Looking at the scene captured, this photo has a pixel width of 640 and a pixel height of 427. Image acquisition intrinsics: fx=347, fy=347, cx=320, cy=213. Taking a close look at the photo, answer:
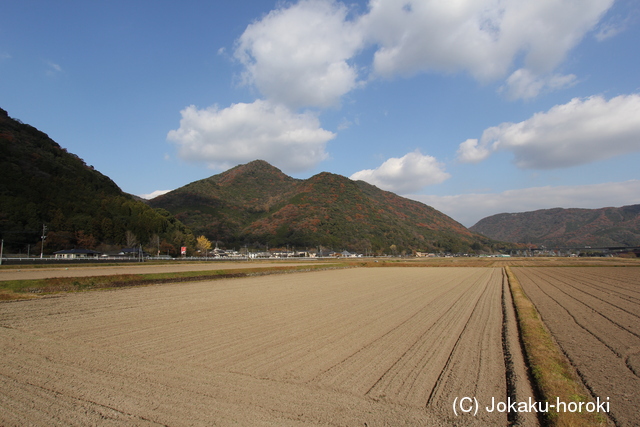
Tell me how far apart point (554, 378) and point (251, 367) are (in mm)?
6087

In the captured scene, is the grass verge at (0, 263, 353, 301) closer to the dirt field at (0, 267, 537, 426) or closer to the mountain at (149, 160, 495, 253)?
the dirt field at (0, 267, 537, 426)

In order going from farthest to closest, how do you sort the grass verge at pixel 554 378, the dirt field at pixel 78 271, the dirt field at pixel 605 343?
1. the dirt field at pixel 78 271
2. the dirt field at pixel 605 343
3. the grass verge at pixel 554 378

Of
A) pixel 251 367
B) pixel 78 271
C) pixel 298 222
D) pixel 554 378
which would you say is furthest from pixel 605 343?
pixel 298 222

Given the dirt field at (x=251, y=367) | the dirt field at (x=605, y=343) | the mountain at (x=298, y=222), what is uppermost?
the mountain at (x=298, y=222)

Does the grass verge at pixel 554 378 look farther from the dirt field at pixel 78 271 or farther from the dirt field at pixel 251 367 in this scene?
the dirt field at pixel 78 271

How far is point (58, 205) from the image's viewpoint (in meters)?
84.9

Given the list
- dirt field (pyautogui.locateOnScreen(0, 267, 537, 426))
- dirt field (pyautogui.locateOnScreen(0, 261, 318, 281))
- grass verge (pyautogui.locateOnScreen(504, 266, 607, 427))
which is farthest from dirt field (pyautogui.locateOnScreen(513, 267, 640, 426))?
dirt field (pyautogui.locateOnScreen(0, 261, 318, 281))

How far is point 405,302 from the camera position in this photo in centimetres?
1803

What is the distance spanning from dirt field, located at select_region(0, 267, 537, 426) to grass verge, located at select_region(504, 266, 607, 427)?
0.34 metres

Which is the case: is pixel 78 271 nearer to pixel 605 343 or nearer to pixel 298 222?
pixel 605 343

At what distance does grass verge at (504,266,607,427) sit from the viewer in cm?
516

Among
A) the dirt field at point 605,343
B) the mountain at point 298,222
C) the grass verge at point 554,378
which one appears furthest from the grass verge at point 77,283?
the mountain at point 298,222

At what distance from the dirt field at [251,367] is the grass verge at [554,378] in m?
0.34

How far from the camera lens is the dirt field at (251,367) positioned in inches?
210
